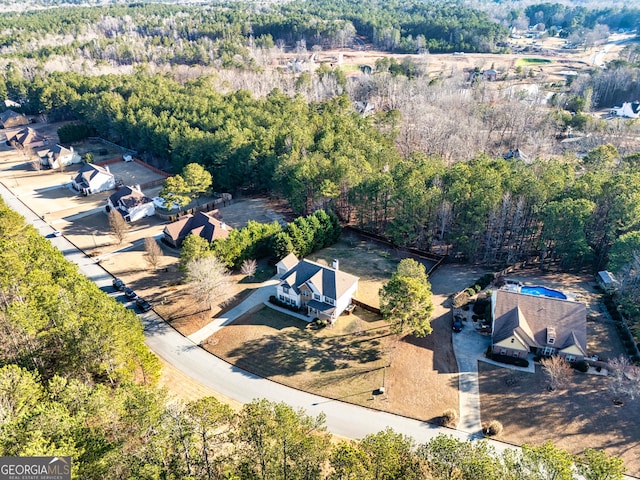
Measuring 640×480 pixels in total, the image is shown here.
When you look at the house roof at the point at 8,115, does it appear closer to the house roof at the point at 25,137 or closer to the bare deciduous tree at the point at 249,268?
Answer: the house roof at the point at 25,137

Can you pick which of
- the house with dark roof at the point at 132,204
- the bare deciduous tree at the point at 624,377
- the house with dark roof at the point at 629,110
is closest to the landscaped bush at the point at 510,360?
the bare deciduous tree at the point at 624,377

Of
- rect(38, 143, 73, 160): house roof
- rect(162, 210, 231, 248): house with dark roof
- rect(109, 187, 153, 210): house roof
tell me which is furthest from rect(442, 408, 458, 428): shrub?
rect(38, 143, 73, 160): house roof

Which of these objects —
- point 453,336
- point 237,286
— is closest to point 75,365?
point 237,286

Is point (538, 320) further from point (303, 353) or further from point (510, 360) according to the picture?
point (303, 353)

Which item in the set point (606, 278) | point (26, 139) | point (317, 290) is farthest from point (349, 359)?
point (26, 139)

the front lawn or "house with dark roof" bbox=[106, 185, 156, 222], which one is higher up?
"house with dark roof" bbox=[106, 185, 156, 222]

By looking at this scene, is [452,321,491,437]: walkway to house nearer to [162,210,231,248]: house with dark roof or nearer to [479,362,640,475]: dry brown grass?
[479,362,640,475]: dry brown grass
